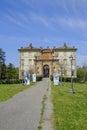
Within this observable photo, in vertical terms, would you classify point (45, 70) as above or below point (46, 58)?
below

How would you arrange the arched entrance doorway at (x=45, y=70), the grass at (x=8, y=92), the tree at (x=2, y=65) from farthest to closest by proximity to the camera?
the arched entrance doorway at (x=45, y=70), the tree at (x=2, y=65), the grass at (x=8, y=92)

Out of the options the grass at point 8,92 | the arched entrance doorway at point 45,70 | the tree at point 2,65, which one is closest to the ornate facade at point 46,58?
the arched entrance doorway at point 45,70

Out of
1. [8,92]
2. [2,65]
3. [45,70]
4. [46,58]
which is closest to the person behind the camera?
[8,92]

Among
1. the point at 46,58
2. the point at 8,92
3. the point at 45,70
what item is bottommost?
the point at 8,92

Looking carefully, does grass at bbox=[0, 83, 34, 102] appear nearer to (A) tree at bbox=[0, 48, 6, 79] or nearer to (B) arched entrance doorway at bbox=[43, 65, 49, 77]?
(A) tree at bbox=[0, 48, 6, 79]

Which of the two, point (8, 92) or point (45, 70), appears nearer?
point (8, 92)

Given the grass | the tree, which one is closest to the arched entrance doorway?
the tree

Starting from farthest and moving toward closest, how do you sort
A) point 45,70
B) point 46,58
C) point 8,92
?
point 45,70 < point 46,58 < point 8,92

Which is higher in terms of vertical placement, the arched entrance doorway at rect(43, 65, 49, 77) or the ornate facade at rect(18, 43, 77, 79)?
the ornate facade at rect(18, 43, 77, 79)

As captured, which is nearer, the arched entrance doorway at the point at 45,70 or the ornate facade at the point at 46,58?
the ornate facade at the point at 46,58

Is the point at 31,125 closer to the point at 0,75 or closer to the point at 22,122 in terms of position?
the point at 22,122

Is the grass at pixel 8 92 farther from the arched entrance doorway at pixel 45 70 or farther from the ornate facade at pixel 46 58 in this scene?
the arched entrance doorway at pixel 45 70

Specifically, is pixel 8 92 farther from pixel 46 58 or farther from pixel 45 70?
pixel 45 70

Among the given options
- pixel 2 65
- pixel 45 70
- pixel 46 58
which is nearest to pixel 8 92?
pixel 2 65
